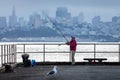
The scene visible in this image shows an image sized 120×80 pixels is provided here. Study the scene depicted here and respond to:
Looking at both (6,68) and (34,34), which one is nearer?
(6,68)

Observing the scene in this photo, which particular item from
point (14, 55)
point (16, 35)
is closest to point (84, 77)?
point (14, 55)

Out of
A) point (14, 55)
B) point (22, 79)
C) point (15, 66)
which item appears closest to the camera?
point (22, 79)

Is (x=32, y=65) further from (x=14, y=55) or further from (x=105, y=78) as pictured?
(x=105, y=78)

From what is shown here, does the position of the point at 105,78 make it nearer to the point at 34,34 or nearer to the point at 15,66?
the point at 15,66

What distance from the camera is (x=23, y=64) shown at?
2827 centimetres

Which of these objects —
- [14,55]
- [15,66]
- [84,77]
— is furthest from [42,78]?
[14,55]

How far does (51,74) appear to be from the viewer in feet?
67.0

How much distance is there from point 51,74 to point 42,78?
2.20 feet

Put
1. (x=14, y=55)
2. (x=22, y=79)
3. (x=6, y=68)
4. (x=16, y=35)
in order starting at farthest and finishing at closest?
1. (x=16, y=35)
2. (x=14, y=55)
3. (x=6, y=68)
4. (x=22, y=79)

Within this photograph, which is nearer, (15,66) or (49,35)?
(15,66)

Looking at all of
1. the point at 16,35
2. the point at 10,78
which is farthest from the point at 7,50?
the point at 16,35

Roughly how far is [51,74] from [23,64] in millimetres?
8068

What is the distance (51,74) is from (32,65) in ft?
26.7

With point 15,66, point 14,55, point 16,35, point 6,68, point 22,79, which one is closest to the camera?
point 22,79
